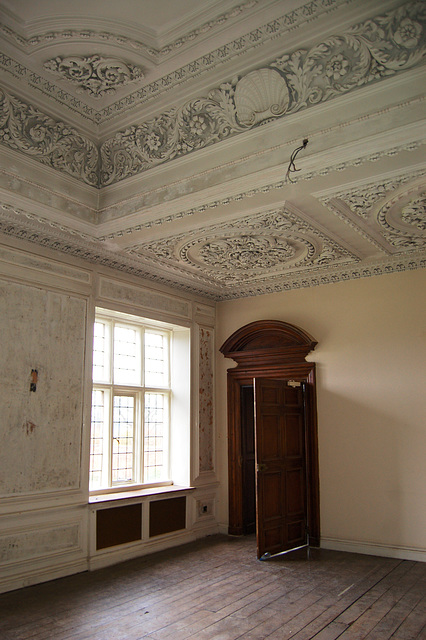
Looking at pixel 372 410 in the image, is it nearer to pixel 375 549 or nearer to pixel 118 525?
pixel 375 549

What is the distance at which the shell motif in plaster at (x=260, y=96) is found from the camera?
3934 millimetres

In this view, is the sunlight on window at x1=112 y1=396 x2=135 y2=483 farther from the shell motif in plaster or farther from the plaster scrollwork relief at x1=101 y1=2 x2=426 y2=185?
the shell motif in plaster

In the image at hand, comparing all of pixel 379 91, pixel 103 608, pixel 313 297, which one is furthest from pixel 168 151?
pixel 103 608

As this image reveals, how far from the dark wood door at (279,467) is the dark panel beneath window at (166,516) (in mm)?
1274

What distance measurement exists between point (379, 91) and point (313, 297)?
3682mm

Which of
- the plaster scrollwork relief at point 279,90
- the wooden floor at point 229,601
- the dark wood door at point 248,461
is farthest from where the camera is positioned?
the dark wood door at point 248,461

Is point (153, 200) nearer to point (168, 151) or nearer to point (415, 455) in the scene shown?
point (168, 151)

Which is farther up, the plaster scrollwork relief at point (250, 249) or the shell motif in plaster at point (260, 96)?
the shell motif in plaster at point (260, 96)

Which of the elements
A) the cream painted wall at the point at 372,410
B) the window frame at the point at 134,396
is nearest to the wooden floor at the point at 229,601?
the cream painted wall at the point at 372,410

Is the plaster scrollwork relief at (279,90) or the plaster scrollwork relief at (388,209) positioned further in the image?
the plaster scrollwork relief at (388,209)

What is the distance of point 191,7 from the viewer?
11.6 feet

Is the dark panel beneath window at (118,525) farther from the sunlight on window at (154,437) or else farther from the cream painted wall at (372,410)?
the cream painted wall at (372,410)

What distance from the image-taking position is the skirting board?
5.73 m

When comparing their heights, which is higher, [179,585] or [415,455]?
[415,455]
